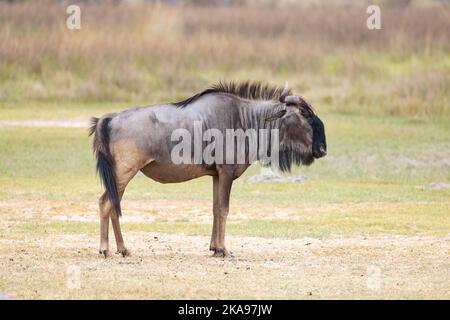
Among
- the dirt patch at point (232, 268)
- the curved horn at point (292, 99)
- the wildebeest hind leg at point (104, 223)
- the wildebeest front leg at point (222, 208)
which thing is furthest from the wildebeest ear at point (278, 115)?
the wildebeest hind leg at point (104, 223)

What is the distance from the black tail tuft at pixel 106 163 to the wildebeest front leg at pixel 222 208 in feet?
3.95

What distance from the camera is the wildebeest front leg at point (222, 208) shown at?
13594 millimetres

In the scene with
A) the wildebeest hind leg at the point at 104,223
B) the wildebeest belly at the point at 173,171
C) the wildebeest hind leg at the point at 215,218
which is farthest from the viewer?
the wildebeest hind leg at the point at 215,218

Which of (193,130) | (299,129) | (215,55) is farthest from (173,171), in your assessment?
(215,55)

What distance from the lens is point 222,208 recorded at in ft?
44.8

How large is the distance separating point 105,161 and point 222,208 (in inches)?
58.0

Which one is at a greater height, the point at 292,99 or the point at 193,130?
the point at 292,99

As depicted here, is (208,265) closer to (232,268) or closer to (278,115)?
(232,268)

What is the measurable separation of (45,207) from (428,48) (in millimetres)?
17837

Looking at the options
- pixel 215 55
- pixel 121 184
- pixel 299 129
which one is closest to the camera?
pixel 121 184

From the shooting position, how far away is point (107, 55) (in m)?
31.5

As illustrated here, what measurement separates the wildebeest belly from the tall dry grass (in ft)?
50.7

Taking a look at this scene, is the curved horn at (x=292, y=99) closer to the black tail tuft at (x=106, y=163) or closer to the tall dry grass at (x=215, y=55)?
the black tail tuft at (x=106, y=163)

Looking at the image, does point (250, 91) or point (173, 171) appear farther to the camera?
point (250, 91)
